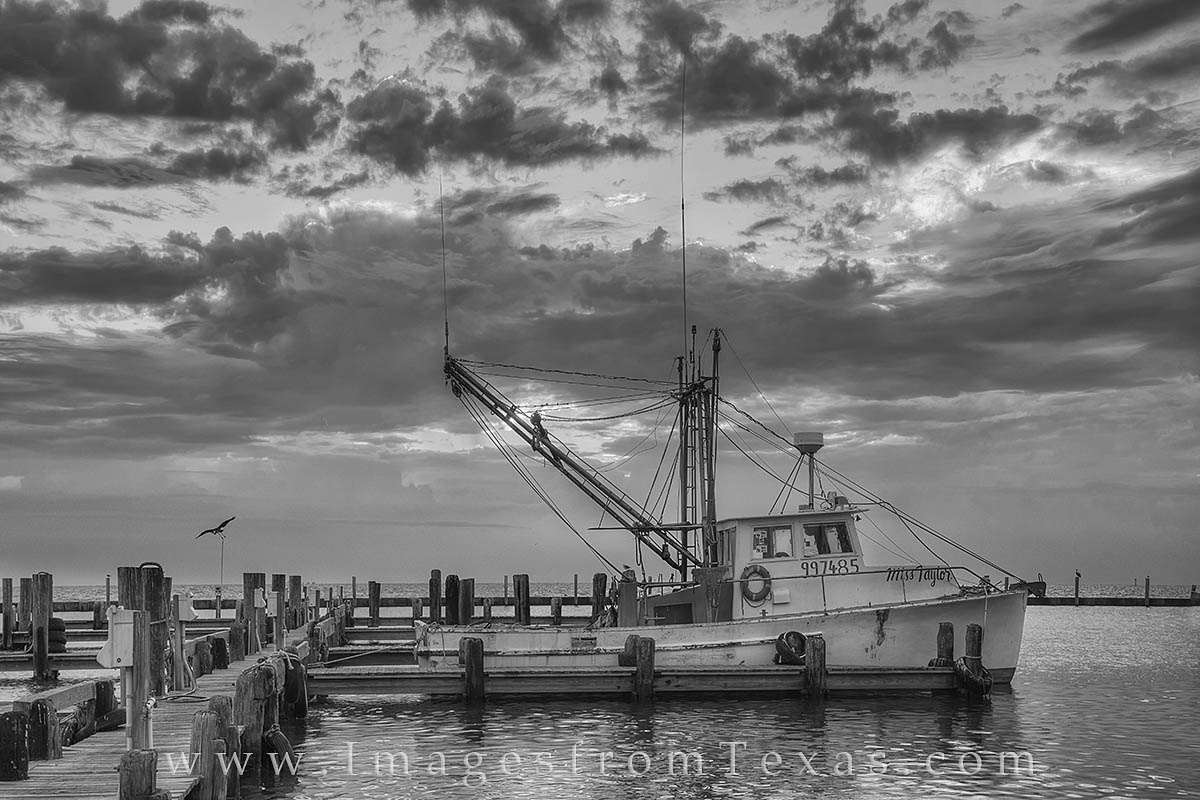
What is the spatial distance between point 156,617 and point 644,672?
37.7 feet

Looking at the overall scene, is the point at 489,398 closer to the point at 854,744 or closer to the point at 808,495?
the point at 808,495

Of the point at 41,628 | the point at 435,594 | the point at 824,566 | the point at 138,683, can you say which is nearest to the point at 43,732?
the point at 138,683

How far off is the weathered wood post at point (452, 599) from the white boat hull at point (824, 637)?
1395 centimetres

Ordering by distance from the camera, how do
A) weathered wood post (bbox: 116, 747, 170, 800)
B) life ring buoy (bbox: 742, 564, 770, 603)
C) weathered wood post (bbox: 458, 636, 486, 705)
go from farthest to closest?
life ring buoy (bbox: 742, 564, 770, 603)
weathered wood post (bbox: 458, 636, 486, 705)
weathered wood post (bbox: 116, 747, 170, 800)

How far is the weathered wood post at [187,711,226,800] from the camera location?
13219mm

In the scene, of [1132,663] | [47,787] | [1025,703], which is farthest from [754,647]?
[1132,663]

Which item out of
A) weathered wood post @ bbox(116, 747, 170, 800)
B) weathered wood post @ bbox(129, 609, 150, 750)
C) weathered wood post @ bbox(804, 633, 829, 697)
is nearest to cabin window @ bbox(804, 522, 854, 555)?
weathered wood post @ bbox(804, 633, 829, 697)

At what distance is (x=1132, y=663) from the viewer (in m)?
41.3

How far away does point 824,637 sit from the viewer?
27625 mm

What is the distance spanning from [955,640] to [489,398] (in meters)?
13.1

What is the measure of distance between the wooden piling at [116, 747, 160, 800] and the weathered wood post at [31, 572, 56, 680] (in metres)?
22.7

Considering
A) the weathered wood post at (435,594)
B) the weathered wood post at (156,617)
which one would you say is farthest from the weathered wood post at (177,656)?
the weathered wood post at (435,594)

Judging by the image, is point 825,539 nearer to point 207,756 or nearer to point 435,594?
point 207,756

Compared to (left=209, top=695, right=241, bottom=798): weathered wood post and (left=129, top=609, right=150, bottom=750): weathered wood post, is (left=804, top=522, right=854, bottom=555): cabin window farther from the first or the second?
(left=129, top=609, right=150, bottom=750): weathered wood post
